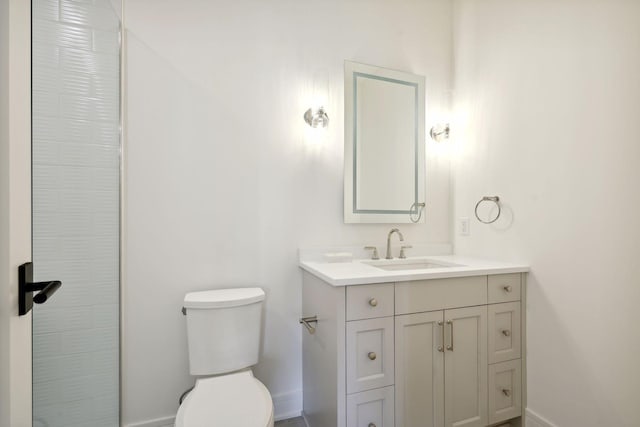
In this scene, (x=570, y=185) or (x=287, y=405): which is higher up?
(x=570, y=185)

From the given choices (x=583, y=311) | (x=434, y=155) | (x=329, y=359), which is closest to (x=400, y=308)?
(x=329, y=359)

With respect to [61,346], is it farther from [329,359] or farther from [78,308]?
[329,359]

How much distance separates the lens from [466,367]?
1.36m

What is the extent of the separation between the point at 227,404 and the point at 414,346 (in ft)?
2.66

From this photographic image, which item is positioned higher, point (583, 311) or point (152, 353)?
point (583, 311)

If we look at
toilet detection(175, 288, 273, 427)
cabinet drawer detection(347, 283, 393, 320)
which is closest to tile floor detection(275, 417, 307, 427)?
toilet detection(175, 288, 273, 427)

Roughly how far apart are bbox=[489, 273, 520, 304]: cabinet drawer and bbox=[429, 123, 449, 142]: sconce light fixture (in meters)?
0.98

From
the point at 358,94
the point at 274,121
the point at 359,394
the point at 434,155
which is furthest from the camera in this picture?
the point at 434,155

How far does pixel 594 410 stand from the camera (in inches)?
48.2

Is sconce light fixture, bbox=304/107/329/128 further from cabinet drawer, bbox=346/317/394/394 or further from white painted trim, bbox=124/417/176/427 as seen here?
white painted trim, bbox=124/417/176/427

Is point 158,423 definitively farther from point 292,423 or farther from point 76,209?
point 76,209

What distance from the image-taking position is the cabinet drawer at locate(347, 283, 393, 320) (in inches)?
46.3

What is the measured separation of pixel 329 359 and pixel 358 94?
4.86 feet

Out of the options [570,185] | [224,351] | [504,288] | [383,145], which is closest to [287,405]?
[224,351]
